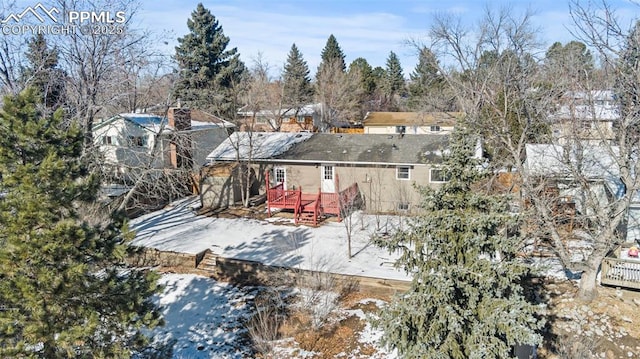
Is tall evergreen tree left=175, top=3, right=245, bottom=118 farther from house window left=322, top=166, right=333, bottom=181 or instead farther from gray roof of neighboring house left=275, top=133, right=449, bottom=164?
house window left=322, top=166, right=333, bottom=181

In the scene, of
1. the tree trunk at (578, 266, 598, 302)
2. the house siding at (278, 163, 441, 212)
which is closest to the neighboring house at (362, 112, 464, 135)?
the house siding at (278, 163, 441, 212)

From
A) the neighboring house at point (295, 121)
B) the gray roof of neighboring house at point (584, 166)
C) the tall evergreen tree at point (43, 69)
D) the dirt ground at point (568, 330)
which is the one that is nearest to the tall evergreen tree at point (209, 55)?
the neighboring house at point (295, 121)

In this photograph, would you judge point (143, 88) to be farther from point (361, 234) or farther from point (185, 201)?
point (361, 234)

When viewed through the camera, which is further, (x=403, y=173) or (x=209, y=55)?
(x=209, y=55)

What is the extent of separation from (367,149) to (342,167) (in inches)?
69.8

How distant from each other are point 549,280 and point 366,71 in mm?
51398

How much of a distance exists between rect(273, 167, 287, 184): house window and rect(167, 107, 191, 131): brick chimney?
263 inches

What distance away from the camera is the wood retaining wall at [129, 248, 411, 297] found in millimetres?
12867

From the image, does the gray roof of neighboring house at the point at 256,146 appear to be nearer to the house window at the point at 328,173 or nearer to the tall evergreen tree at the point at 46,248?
the house window at the point at 328,173

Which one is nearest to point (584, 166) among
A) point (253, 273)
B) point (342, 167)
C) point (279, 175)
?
point (342, 167)

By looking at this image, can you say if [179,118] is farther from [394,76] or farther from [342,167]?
→ [394,76]

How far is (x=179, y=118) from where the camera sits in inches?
992

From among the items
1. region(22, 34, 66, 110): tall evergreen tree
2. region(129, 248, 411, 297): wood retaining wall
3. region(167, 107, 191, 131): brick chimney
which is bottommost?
region(129, 248, 411, 297): wood retaining wall

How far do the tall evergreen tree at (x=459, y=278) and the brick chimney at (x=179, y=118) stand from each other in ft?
66.4
